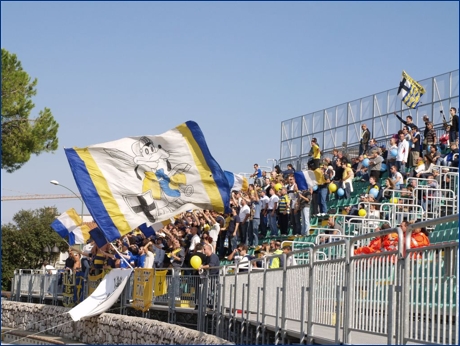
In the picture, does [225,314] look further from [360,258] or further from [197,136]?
[360,258]

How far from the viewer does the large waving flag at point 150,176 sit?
2253 cm

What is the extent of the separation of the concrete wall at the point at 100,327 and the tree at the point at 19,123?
12665 mm

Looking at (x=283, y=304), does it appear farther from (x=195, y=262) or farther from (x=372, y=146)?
(x=372, y=146)

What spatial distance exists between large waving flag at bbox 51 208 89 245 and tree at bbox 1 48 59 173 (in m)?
12.9

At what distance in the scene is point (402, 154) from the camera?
26734 millimetres

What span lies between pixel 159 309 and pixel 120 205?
8.80 ft

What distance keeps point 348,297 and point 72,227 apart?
23895 millimetres

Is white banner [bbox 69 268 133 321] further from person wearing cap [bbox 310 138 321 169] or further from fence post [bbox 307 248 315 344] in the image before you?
fence post [bbox 307 248 315 344]

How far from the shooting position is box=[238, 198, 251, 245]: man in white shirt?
29909 millimetres

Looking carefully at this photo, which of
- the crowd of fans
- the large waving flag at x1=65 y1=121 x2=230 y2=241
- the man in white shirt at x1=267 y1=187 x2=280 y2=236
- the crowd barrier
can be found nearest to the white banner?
the crowd of fans

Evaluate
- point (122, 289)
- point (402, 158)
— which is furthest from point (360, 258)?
point (402, 158)

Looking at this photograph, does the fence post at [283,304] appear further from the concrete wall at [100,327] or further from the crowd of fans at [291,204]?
the crowd of fans at [291,204]

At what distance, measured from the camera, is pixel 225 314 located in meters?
17.7

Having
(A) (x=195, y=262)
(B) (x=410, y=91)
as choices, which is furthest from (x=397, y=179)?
(B) (x=410, y=91)
